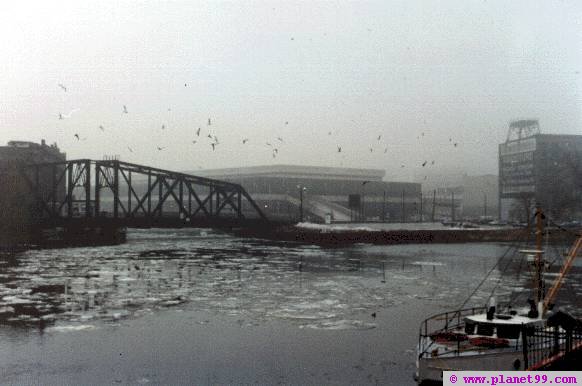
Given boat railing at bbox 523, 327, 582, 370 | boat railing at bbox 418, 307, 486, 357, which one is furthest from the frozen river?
boat railing at bbox 523, 327, 582, 370

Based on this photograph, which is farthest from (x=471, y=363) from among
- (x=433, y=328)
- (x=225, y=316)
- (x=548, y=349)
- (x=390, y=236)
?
(x=390, y=236)

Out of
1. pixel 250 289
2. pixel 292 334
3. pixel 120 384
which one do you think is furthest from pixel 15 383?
pixel 250 289

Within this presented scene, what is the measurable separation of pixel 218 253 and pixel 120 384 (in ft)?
230

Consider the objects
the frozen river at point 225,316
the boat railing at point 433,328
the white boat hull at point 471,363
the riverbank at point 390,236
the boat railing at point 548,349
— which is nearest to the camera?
the boat railing at point 548,349

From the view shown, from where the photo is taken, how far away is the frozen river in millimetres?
26984

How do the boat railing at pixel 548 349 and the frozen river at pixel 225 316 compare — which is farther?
the frozen river at pixel 225 316

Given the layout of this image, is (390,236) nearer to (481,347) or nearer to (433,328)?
(433,328)

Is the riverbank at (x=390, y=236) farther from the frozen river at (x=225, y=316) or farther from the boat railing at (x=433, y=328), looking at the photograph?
the boat railing at (x=433, y=328)

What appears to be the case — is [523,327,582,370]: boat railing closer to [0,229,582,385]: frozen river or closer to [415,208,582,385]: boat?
[415,208,582,385]: boat

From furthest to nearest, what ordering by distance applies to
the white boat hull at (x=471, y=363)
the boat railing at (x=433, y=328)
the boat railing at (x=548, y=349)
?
the boat railing at (x=433, y=328) < the white boat hull at (x=471, y=363) < the boat railing at (x=548, y=349)

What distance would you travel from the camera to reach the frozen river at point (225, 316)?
1062 inches

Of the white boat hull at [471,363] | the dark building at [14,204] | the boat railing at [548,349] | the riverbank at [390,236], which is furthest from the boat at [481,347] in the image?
the dark building at [14,204]

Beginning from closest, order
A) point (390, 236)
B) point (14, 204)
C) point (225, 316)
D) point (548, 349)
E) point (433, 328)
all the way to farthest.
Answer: point (548, 349)
point (433, 328)
point (225, 316)
point (14, 204)
point (390, 236)

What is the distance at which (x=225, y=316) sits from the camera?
131 ft
